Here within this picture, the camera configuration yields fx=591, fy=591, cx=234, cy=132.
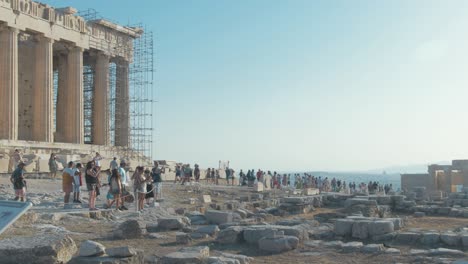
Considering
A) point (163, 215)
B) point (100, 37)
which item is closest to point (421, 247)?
point (163, 215)

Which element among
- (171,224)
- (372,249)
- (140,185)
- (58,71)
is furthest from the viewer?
(58,71)

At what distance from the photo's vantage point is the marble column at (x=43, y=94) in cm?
3750

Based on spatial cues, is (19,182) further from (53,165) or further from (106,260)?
(53,165)

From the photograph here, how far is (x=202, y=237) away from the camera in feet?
43.1

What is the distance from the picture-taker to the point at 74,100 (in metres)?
40.3

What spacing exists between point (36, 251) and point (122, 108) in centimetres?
3775

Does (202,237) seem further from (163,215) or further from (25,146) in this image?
(25,146)

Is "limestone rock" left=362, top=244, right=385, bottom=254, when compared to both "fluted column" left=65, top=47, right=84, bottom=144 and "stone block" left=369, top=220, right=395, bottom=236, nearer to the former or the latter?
"stone block" left=369, top=220, right=395, bottom=236

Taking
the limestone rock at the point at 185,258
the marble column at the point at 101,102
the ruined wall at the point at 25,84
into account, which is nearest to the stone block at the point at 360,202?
the limestone rock at the point at 185,258

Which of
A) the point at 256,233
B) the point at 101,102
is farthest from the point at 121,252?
the point at 101,102

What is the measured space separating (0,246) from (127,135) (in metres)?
37.2

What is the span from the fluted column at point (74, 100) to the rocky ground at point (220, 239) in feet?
70.3

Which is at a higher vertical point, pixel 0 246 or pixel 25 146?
A: pixel 25 146

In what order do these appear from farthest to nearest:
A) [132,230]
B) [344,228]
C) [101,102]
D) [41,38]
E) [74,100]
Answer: [101,102], [74,100], [41,38], [344,228], [132,230]
